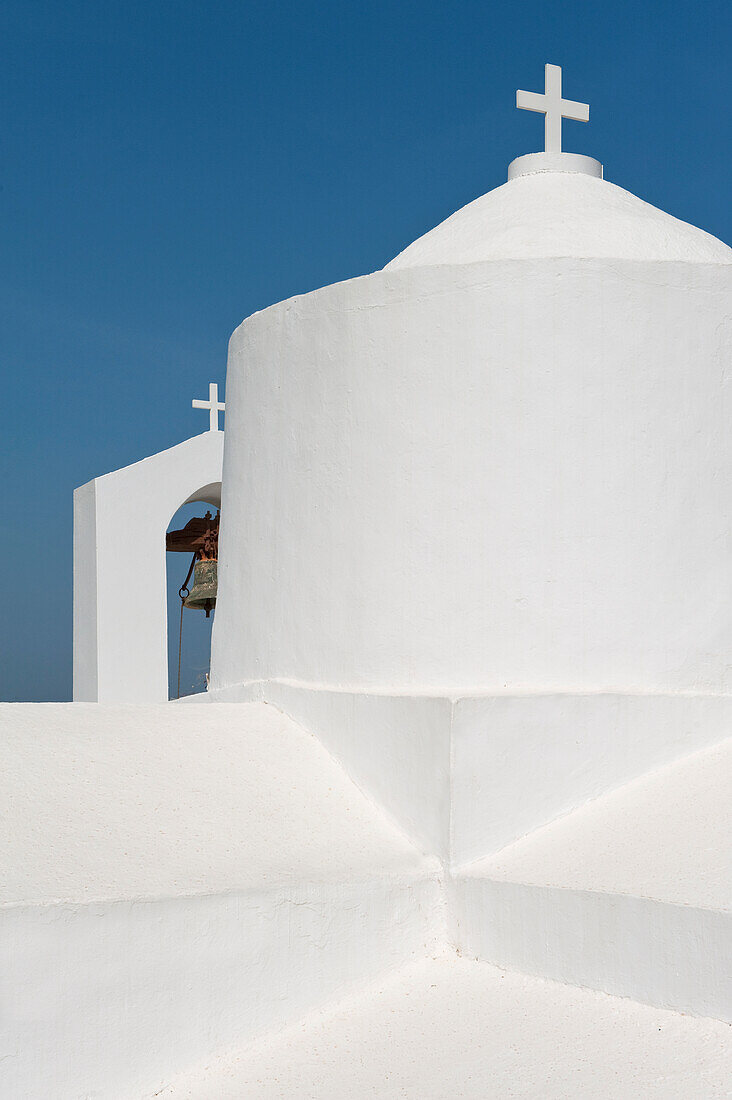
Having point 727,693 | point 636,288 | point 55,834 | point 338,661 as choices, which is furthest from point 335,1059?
point 636,288

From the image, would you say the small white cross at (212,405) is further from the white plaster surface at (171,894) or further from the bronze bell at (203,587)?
the white plaster surface at (171,894)

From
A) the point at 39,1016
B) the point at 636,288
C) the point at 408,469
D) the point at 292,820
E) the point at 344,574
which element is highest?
the point at 636,288

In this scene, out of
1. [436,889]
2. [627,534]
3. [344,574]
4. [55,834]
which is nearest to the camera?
[55,834]

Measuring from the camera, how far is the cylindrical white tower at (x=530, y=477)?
5.45m

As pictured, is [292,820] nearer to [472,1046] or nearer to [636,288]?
[472,1046]

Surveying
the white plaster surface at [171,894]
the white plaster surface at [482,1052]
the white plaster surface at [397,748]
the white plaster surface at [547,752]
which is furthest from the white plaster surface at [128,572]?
the white plaster surface at [482,1052]

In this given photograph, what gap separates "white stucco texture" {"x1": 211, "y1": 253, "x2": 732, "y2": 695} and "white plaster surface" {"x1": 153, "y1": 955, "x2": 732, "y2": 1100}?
1.42 metres

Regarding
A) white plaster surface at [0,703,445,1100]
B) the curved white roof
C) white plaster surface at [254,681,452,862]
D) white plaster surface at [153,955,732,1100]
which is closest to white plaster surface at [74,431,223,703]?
the curved white roof

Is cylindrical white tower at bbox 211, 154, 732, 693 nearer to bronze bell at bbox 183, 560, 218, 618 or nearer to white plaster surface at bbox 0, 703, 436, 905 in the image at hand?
white plaster surface at bbox 0, 703, 436, 905

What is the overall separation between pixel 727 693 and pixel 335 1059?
256cm

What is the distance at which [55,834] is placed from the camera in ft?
14.8

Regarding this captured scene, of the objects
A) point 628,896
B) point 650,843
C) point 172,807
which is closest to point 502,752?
point 650,843

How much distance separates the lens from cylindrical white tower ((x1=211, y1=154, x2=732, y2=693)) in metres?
5.45

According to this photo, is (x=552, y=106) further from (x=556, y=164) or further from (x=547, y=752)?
(x=547, y=752)
